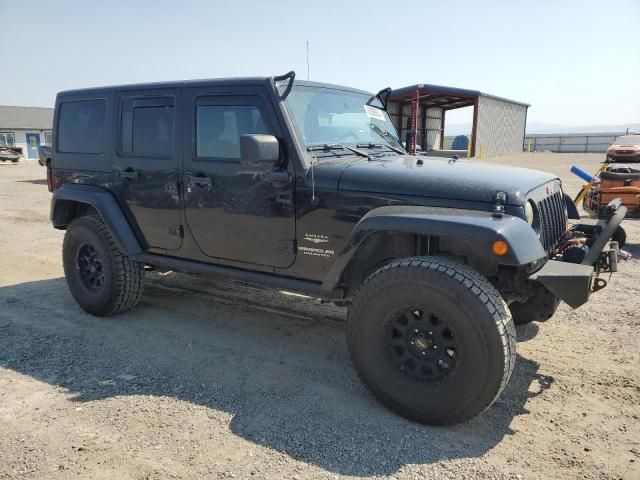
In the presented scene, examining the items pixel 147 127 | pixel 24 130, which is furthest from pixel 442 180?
pixel 24 130

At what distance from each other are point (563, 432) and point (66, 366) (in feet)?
11.3

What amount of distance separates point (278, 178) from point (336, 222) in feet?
1.73

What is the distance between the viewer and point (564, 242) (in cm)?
363

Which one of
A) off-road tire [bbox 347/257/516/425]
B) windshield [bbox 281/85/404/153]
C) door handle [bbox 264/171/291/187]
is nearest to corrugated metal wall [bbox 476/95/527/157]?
windshield [bbox 281/85/404/153]

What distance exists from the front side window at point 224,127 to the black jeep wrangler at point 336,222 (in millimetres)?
12

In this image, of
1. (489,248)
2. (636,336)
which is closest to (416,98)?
(636,336)

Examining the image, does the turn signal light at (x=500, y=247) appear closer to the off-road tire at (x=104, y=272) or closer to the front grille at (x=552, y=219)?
the front grille at (x=552, y=219)

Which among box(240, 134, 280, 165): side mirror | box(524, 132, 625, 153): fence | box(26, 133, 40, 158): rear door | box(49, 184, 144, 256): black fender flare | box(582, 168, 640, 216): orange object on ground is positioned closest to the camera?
box(240, 134, 280, 165): side mirror

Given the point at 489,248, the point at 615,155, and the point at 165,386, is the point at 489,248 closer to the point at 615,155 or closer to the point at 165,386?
the point at 165,386

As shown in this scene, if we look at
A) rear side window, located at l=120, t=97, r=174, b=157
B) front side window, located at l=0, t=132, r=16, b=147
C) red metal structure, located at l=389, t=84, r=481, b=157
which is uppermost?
red metal structure, located at l=389, t=84, r=481, b=157

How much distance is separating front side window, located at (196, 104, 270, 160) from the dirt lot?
5.16ft

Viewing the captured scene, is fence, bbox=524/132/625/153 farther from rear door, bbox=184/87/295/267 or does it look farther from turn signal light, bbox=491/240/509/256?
turn signal light, bbox=491/240/509/256

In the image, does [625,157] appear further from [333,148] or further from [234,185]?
[234,185]

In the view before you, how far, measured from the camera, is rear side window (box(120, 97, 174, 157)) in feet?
13.7
